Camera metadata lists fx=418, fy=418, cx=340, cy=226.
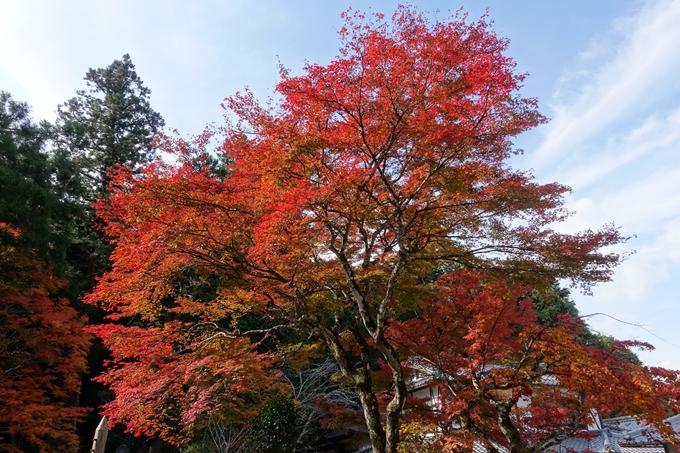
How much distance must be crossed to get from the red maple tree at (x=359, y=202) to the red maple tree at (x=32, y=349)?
4.37m

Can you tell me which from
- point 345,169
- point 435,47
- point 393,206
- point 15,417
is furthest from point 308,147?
point 15,417

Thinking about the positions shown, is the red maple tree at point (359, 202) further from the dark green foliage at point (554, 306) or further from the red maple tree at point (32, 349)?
the dark green foliage at point (554, 306)

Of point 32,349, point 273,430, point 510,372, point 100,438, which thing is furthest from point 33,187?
point 510,372

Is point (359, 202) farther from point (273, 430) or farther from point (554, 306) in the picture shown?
point (554, 306)

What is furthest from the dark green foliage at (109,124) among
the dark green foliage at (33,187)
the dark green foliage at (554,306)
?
the dark green foliage at (554,306)

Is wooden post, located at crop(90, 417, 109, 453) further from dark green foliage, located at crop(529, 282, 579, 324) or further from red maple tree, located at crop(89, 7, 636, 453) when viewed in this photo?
dark green foliage, located at crop(529, 282, 579, 324)

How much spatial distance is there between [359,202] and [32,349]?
1154 cm

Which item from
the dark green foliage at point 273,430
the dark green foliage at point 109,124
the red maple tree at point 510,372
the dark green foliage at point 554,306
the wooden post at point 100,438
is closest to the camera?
the wooden post at point 100,438

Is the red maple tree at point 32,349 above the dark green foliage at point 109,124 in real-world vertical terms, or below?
below

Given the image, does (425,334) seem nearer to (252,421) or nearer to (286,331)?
(252,421)

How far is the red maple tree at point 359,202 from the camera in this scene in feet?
21.7

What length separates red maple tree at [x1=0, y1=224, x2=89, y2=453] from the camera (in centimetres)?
1091

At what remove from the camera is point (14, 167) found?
36.8 feet

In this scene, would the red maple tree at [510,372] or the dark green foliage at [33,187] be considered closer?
the red maple tree at [510,372]
